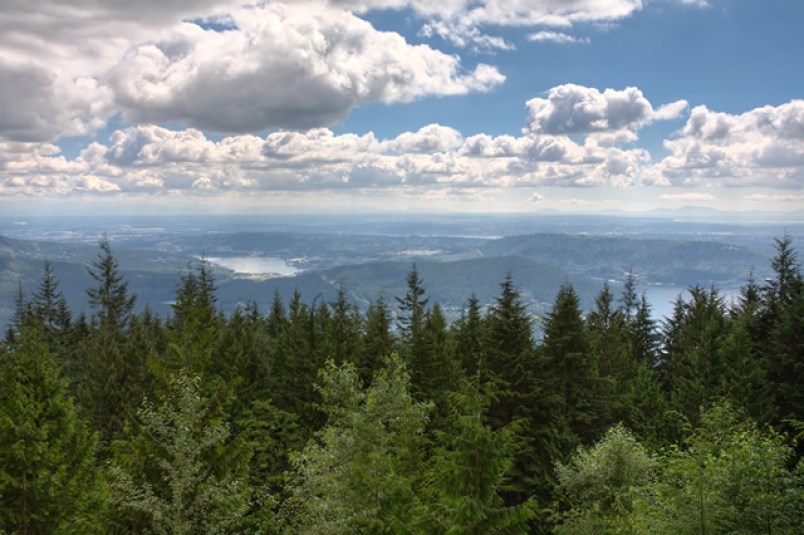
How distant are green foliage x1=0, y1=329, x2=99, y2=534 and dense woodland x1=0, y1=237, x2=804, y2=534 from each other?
3.0 inches

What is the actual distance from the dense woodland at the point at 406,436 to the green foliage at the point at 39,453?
3.0 inches

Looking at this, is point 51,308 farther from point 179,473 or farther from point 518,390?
point 179,473

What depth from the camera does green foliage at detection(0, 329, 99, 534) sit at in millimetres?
19344

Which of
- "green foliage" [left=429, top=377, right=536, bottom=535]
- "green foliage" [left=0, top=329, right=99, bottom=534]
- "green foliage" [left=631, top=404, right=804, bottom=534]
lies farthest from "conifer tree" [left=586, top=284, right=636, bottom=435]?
"green foliage" [left=0, top=329, right=99, bottom=534]

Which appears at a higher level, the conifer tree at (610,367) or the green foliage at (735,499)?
the green foliage at (735,499)

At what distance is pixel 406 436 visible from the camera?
60.0ft

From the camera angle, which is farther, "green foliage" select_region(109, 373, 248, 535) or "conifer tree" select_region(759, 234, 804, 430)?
"conifer tree" select_region(759, 234, 804, 430)

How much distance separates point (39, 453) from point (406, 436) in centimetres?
1323

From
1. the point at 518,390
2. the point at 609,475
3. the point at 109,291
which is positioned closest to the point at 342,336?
the point at 518,390

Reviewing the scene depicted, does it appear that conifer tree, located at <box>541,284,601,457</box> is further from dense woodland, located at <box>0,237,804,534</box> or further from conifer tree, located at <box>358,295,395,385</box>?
conifer tree, located at <box>358,295,395,385</box>

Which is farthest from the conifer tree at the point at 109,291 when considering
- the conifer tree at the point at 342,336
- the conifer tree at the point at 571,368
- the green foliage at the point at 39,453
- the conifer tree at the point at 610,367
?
the conifer tree at the point at 571,368

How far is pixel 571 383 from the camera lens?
1190 inches

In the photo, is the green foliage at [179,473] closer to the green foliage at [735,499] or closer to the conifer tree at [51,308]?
the green foliage at [735,499]

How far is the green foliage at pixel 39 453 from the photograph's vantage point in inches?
762
